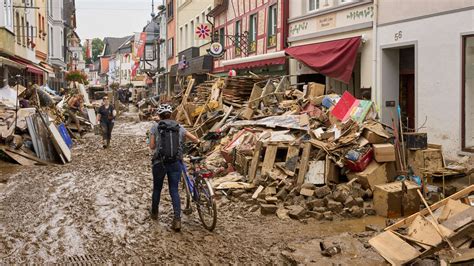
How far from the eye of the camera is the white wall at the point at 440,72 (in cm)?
1165

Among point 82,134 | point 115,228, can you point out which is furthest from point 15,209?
point 82,134

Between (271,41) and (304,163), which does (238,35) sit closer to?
(271,41)

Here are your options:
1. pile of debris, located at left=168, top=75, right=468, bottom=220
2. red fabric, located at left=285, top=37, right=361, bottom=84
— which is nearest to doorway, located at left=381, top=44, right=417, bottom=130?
red fabric, located at left=285, top=37, right=361, bottom=84

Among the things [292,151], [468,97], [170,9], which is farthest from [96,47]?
[292,151]

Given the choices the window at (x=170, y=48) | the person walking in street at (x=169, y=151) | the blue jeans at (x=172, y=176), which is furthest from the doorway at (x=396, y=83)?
the window at (x=170, y=48)

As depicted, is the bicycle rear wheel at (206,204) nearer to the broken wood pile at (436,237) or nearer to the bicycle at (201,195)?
the bicycle at (201,195)

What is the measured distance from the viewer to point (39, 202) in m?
9.48

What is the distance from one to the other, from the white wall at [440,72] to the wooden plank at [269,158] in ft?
13.3

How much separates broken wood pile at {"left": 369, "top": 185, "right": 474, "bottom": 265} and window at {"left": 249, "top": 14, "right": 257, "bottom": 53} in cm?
1825

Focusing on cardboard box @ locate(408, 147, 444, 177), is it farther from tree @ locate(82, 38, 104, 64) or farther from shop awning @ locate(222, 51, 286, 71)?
tree @ locate(82, 38, 104, 64)

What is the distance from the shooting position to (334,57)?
634 inches

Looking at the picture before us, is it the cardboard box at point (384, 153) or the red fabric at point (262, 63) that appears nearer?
the cardboard box at point (384, 153)

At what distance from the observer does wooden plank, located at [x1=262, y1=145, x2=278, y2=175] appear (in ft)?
33.6

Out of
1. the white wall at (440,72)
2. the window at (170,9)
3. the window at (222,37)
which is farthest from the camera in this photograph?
the window at (170,9)
